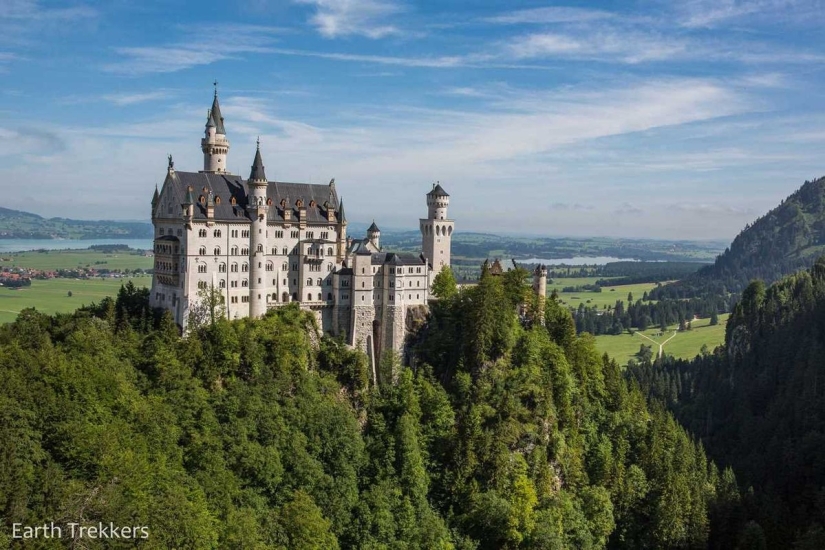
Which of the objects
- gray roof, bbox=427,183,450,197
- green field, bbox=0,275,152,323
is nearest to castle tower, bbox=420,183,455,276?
gray roof, bbox=427,183,450,197

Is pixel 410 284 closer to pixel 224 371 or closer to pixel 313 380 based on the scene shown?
pixel 313 380

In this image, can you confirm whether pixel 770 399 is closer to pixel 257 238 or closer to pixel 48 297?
pixel 257 238

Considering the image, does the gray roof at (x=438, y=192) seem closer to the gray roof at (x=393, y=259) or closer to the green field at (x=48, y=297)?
the gray roof at (x=393, y=259)

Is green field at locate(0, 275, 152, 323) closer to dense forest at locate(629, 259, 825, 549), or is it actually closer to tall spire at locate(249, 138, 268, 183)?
tall spire at locate(249, 138, 268, 183)

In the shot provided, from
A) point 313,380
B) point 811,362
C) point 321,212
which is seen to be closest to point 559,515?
point 313,380

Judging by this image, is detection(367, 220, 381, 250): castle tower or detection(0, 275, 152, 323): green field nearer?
detection(367, 220, 381, 250): castle tower

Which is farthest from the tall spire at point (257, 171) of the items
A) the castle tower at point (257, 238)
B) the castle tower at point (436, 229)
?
the castle tower at point (436, 229)
